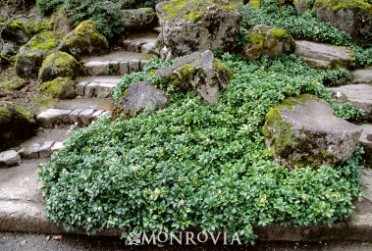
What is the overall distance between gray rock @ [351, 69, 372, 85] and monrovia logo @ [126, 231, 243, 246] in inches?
161

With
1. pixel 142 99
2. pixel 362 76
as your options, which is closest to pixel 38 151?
pixel 142 99

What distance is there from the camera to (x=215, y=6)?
6094mm

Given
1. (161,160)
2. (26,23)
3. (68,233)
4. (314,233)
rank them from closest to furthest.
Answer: (314,233) < (68,233) < (161,160) < (26,23)

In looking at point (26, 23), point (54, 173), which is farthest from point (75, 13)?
point (54, 173)

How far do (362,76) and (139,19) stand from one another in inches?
195

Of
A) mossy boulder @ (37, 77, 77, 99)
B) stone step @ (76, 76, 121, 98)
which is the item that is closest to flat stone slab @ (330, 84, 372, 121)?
stone step @ (76, 76, 121, 98)

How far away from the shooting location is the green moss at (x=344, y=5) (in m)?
7.35

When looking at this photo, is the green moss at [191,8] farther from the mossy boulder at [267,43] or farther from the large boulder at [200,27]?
the mossy boulder at [267,43]

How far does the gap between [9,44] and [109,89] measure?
4079 mm

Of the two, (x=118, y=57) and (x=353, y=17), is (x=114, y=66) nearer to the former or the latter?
(x=118, y=57)

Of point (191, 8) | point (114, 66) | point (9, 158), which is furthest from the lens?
point (114, 66)

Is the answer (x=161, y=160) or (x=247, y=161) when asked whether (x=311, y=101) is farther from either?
(x=161, y=160)

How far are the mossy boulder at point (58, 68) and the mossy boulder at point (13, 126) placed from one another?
1.55 metres

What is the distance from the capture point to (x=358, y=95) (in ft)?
17.9
